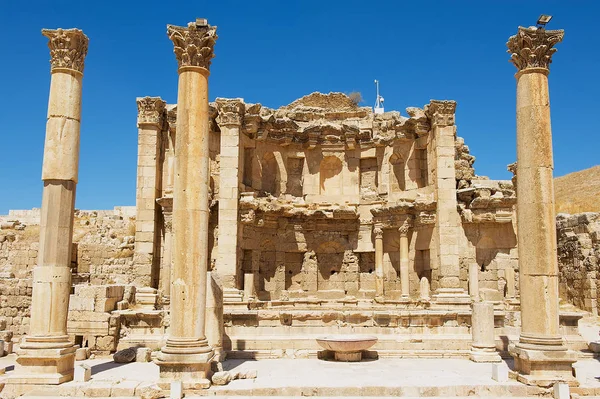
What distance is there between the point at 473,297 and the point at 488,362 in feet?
24.6

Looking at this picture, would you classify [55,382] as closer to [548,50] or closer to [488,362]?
[488,362]

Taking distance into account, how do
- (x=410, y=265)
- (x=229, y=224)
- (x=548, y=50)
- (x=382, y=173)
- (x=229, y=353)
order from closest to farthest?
(x=548, y=50) < (x=229, y=353) < (x=229, y=224) < (x=410, y=265) < (x=382, y=173)

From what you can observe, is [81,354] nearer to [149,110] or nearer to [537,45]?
[149,110]

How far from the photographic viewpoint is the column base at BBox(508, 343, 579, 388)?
10625 mm

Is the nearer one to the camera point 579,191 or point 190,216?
point 190,216

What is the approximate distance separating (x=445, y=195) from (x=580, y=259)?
782 cm

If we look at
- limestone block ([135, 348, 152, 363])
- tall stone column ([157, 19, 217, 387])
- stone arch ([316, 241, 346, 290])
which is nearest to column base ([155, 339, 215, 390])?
tall stone column ([157, 19, 217, 387])

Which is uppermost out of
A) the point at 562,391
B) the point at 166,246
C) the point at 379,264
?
the point at 166,246

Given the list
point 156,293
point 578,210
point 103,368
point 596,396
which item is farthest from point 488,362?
point 578,210

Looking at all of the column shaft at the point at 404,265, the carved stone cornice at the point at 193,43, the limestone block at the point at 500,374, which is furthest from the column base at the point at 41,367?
the column shaft at the point at 404,265

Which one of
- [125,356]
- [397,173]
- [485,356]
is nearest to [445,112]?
[397,173]

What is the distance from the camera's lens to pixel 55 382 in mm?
10875

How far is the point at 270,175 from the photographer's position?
26875 millimetres

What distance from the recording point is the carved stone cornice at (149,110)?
22625 mm
